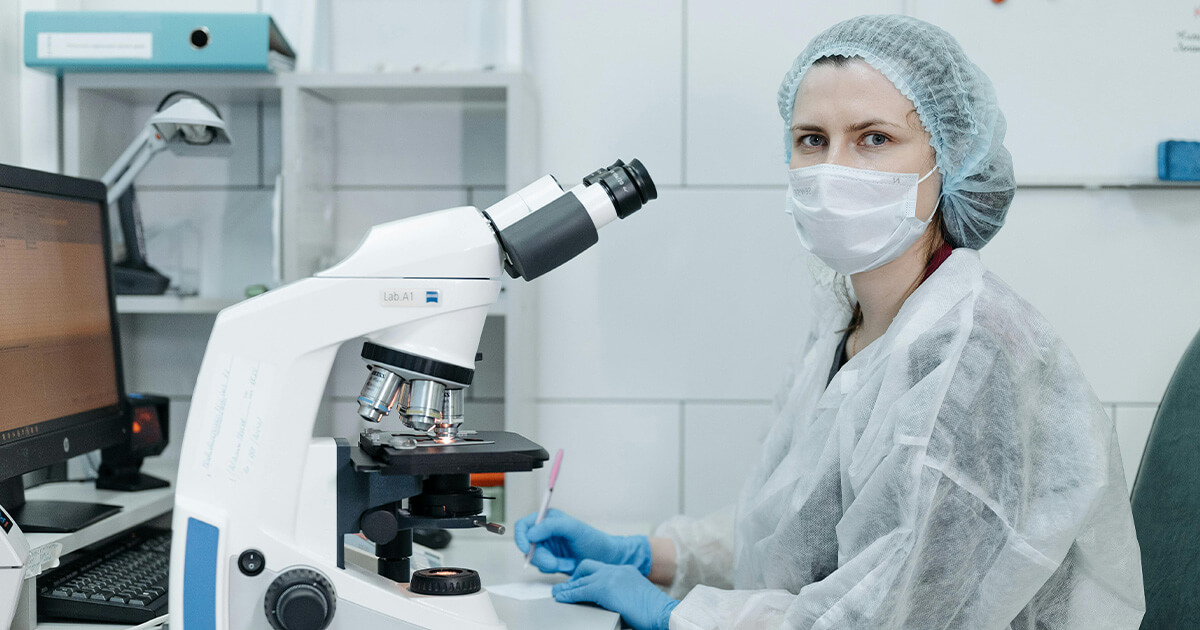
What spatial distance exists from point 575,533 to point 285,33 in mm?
1129

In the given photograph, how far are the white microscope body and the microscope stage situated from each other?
0.39 metres

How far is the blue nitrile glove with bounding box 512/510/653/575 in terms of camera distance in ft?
4.12

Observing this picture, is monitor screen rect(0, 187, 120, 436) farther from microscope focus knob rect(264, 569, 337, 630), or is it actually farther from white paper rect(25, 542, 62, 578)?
microscope focus knob rect(264, 569, 337, 630)

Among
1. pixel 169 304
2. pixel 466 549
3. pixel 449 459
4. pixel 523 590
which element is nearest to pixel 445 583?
pixel 449 459

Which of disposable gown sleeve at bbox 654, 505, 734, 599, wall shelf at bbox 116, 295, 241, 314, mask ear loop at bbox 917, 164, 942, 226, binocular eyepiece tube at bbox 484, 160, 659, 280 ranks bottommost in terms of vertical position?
disposable gown sleeve at bbox 654, 505, 734, 599

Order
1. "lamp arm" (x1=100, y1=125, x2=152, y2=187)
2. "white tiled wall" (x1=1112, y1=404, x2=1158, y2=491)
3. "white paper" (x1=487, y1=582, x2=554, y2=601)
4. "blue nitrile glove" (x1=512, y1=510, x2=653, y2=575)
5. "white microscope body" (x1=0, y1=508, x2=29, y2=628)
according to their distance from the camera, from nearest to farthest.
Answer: "white microscope body" (x1=0, y1=508, x2=29, y2=628) < "white paper" (x1=487, y1=582, x2=554, y2=601) < "blue nitrile glove" (x1=512, y1=510, x2=653, y2=575) < "lamp arm" (x1=100, y1=125, x2=152, y2=187) < "white tiled wall" (x1=1112, y1=404, x2=1158, y2=491)

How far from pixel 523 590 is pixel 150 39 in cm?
112

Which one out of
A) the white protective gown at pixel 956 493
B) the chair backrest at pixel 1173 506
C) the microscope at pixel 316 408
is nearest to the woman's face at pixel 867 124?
the white protective gown at pixel 956 493

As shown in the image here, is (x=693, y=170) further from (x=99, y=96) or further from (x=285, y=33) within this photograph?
(x=99, y=96)

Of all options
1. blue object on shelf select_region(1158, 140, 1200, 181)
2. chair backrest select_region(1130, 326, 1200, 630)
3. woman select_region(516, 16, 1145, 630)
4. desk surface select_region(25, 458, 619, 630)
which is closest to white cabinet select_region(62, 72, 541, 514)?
desk surface select_region(25, 458, 619, 630)

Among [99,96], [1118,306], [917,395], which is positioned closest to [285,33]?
[99,96]

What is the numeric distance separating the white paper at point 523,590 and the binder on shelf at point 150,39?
3.17 ft

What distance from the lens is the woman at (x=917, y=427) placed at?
36.1 inches

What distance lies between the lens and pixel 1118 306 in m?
1.60
